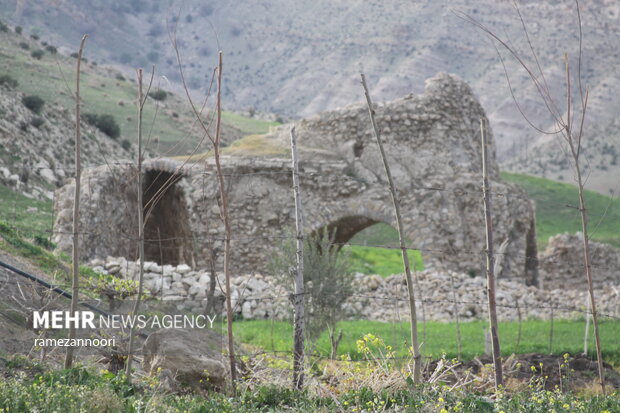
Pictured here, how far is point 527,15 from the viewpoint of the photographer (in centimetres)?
9969

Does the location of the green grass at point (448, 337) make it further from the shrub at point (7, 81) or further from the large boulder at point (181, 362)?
the shrub at point (7, 81)

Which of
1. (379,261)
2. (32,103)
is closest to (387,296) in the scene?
(379,261)

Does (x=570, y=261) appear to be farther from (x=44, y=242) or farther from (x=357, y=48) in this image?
(x=357, y=48)

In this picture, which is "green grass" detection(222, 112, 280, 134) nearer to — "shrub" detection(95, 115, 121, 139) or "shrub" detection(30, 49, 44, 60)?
"shrub" detection(30, 49, 44, 60)

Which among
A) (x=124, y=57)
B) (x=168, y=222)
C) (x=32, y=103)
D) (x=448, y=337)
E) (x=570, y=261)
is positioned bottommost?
(x=448, y=337)

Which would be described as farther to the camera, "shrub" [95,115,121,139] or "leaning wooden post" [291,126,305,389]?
"shrub" [95,115,121,139]

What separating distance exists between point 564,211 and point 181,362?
42249 millimetres

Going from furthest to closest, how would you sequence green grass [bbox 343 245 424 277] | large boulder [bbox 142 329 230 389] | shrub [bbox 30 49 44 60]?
shrub [bbox 30 49 44 60] < green grass [bbox 343 245 424 277] < large boulder [bbox 142 329 230 389]

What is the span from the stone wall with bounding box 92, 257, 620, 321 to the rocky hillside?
184 ft

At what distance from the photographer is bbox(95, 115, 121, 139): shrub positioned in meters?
37.9

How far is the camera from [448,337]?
12.1m

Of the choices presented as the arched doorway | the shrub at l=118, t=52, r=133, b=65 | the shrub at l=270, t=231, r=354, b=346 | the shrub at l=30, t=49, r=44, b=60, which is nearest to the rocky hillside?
the shrub at l=118, t=52, r=133, b=65

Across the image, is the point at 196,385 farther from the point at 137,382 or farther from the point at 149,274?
the point at 149,274

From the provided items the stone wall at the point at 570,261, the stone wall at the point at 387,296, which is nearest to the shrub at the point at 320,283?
the stone wall at the point at 387,296
